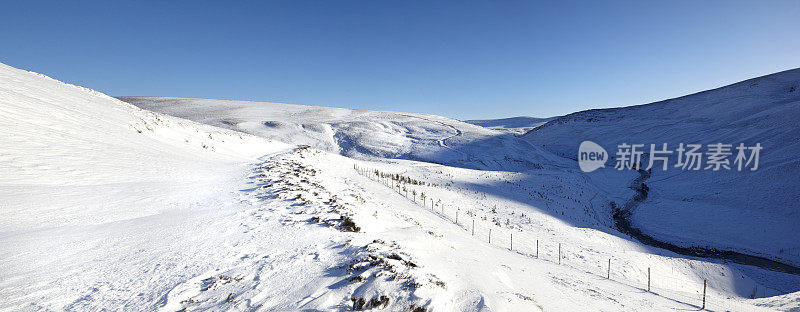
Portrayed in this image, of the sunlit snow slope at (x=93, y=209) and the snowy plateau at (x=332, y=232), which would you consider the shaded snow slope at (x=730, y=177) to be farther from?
the sunlit snow slope at (x=93, y=209)

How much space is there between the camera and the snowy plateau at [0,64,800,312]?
3703 mm

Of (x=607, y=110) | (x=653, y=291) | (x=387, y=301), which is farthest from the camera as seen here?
(x=607, y=110)

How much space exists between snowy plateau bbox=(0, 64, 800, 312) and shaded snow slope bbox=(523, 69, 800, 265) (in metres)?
0.20

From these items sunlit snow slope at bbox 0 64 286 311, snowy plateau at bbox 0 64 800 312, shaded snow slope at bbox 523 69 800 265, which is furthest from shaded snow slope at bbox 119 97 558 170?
sunlit snow slope at bbox 0 64 286 311

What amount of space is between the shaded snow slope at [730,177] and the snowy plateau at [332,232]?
0.20m

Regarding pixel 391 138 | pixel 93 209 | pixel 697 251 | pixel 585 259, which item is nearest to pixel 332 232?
pixel 93 209

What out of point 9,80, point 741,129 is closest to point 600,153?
point 741,129

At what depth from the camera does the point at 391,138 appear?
47.3 metres

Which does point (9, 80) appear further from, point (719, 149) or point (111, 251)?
point (719, 149)

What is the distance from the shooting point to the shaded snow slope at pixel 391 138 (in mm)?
40938

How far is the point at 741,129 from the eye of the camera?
41.0m

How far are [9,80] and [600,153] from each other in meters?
70.4

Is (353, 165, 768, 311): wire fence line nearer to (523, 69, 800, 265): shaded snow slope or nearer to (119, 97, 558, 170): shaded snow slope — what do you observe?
(523, 69, 800, 265): shaded snow slope

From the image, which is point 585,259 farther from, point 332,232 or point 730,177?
point 730,177
